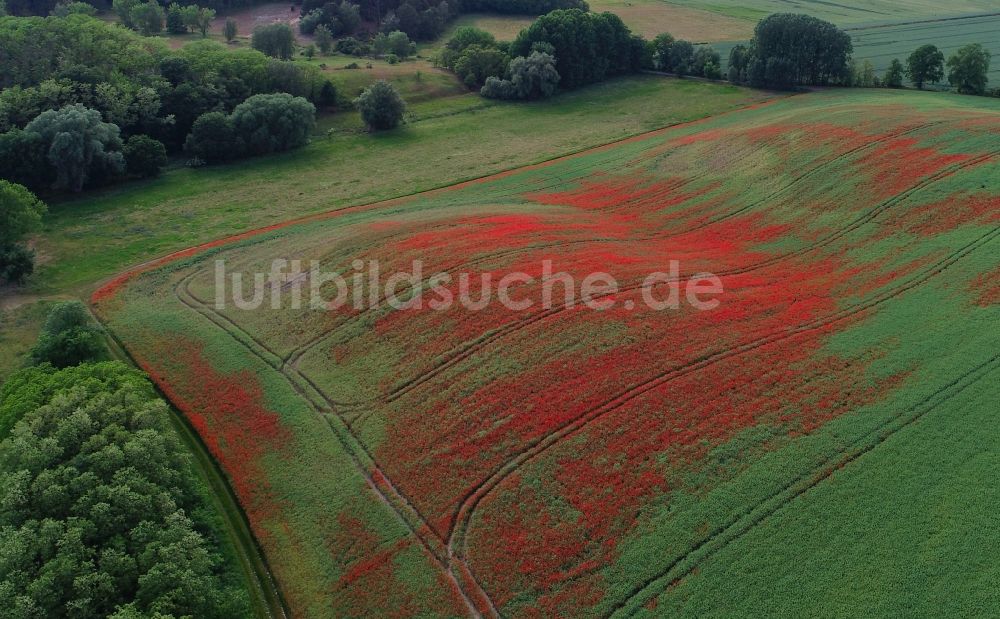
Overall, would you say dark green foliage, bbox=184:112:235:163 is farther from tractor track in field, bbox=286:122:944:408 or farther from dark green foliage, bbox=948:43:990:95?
dark green foliage, bbox=948:43:990:95

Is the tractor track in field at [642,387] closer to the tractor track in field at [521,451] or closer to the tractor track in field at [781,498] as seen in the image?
the tractor track in field at [521,451]

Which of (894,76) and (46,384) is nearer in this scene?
(46,384)

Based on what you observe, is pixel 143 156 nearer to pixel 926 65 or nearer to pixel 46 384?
pixel 46 384

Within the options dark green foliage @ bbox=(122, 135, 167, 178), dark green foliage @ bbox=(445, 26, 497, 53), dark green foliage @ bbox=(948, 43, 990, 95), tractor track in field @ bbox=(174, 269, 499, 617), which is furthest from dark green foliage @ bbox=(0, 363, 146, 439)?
dark green foliage @ bbox=(948, 43, 990, 95)

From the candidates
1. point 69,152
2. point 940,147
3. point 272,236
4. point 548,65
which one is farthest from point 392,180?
point 940,147

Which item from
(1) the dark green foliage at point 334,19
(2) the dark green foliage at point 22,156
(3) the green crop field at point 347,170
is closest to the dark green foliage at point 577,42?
(3) the green crop field at point 347,170

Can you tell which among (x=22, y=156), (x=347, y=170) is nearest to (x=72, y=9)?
(x=22, y=156)
